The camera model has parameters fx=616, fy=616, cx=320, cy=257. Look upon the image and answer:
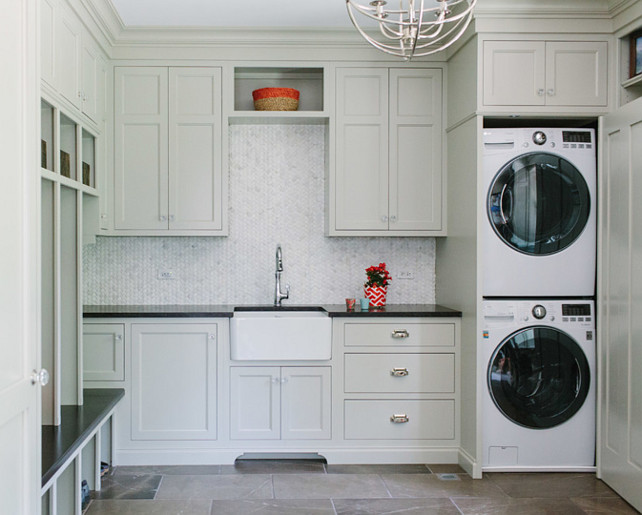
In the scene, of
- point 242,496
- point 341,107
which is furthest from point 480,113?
point 242,496

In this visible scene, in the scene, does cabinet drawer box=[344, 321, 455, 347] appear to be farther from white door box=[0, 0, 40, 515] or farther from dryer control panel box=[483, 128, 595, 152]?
white door box=[0, 0, 40, 515]

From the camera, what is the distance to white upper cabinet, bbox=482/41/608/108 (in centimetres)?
335

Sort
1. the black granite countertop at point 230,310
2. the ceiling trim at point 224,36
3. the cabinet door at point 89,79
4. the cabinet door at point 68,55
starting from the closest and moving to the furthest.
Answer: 1. the cabinet door at point 68,55
2. the cabinet door at point 89,79
3. the black granite countertop at point 230,310
4. the ceiling trim at point 224,36

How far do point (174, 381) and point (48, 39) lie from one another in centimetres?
192

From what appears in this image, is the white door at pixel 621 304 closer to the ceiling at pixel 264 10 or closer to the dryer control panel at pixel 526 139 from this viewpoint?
the dryer control panel at pixel 526 139

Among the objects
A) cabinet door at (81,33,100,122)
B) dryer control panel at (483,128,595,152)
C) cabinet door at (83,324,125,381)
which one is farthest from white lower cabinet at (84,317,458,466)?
cabinet door at (81,33,100,122)

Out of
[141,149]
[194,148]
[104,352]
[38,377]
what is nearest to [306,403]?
[104,352]

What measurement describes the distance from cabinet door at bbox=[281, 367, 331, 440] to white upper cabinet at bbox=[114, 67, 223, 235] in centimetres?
102

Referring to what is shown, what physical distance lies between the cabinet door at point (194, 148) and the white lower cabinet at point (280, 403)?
100 cm

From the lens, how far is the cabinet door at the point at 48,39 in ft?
8.51

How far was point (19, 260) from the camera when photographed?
1.81 metres

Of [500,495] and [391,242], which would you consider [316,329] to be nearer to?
[391,242]

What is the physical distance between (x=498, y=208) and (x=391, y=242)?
0.97 m

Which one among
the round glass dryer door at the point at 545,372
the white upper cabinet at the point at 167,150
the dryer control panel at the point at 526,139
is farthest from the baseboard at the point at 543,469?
the white upper cabinet at the point at 167,150
